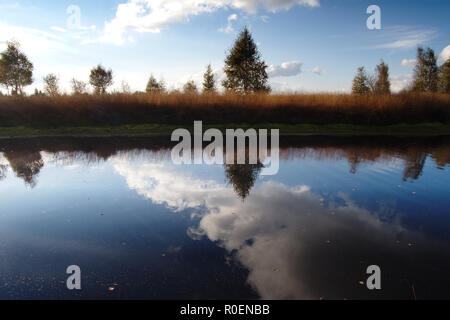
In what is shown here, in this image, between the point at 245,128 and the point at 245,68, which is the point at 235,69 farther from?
the point at 245,128

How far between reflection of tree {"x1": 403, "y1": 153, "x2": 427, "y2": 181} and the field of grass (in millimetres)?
9429

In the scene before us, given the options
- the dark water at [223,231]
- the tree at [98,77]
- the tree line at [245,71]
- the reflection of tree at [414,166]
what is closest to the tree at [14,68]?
the tree line at [245,71]

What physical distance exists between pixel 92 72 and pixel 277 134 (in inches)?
1781

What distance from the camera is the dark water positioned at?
371 cm

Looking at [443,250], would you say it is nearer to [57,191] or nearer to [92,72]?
[57,191]

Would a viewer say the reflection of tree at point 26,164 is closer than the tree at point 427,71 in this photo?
Yes

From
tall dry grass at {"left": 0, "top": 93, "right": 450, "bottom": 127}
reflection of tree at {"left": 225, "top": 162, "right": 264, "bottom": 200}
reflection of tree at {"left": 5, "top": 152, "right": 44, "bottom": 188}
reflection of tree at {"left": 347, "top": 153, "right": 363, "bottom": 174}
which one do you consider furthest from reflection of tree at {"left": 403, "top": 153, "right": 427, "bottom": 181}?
reflection of tree at {"left": 5, "top": 152, "right": 44, "bottom": 188}

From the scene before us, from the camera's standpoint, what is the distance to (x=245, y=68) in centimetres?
3556

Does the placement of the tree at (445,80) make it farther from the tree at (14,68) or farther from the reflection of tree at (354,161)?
the tree at (14,68)

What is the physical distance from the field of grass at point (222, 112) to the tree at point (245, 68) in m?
12.4

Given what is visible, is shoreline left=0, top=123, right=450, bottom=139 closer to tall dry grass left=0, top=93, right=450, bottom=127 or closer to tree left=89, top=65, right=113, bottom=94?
tall dry grass left=0, top=93, right=450, bottom=127

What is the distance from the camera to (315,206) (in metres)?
6.49

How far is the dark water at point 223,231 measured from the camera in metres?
3.71

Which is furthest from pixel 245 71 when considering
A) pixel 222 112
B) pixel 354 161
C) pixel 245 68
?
pixel 354 161
